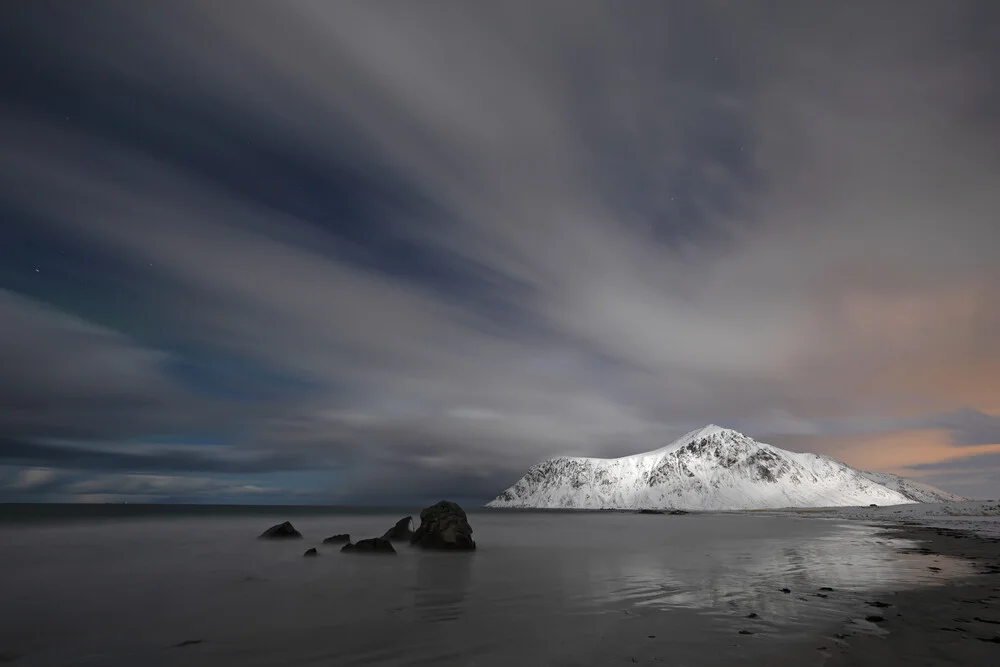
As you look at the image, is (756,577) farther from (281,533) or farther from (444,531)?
(281,533)

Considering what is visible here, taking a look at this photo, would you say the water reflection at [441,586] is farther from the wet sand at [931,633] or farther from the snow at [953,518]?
the snow at [953,518]

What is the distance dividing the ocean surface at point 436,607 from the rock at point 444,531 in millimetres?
5360

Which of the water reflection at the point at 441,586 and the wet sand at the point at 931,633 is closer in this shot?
the wet sand at the point at 931,633

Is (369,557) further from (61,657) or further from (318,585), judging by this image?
(61,657)

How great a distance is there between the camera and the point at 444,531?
129ft

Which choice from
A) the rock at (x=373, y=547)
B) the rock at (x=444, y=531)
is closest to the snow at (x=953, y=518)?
the rock at (x=444, y=531)

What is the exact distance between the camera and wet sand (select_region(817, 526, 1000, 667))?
1077 centimetres

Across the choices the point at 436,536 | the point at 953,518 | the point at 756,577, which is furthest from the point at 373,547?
the point at 953,518

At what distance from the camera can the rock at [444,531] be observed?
38.9 meters

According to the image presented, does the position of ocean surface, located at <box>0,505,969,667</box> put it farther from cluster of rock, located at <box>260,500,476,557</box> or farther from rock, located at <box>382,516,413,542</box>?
rock, located at <box>382,516,413,542</box>

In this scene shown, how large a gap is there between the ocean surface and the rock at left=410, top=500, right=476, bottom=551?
5.36 meters

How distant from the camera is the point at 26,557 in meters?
35.5

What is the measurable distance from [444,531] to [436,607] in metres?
22.9

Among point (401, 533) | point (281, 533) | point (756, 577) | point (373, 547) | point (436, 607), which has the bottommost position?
point (436, 607)
